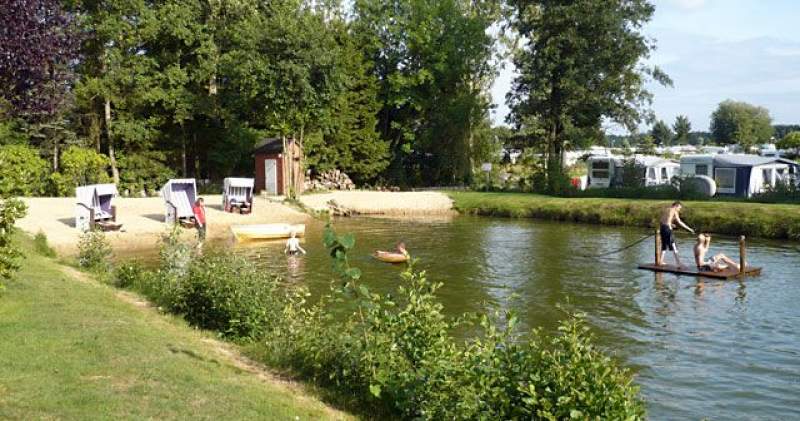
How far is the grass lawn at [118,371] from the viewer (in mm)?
7125

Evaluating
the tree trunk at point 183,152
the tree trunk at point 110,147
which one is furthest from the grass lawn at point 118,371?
the tree trunk at point 183,152

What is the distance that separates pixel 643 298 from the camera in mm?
18047

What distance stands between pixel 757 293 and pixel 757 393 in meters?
8.47

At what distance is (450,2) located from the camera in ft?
184

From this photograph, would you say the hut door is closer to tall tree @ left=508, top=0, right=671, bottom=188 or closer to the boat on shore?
tall tree @ left=508, top=0, right=671, bottom=188

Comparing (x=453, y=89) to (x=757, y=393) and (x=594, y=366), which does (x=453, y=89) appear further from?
(x=594, y=366)

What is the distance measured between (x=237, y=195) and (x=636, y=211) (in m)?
20.2

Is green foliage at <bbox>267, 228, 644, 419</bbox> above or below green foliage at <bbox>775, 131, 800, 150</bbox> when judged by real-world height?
below

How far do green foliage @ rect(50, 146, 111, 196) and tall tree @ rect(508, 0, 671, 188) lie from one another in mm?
27062

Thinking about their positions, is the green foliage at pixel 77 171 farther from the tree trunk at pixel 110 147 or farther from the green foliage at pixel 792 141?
the green foliage at pixel 792 141

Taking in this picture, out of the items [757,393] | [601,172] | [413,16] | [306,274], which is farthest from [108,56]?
[757,393]

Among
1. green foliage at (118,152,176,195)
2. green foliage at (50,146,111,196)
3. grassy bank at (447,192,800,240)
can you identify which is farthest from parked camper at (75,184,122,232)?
grassy bank at (447,192,800,240)

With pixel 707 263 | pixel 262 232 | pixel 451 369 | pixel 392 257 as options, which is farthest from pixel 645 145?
pixel 451 369

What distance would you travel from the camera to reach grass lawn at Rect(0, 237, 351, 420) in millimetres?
7125
